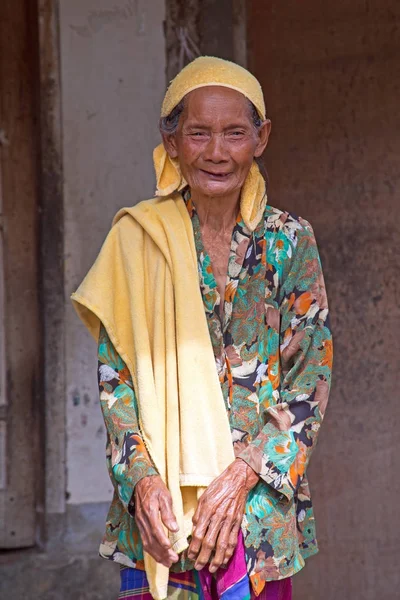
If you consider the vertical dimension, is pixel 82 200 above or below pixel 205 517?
above

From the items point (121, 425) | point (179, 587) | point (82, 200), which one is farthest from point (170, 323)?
point (82, 200)

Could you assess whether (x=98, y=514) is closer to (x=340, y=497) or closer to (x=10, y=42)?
(x=340, y=497)

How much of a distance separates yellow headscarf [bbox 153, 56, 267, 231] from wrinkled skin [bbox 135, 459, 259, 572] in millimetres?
644

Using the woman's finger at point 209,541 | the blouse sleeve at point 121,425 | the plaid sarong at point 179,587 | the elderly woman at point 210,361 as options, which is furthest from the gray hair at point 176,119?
the plaid sarong at point 179,587

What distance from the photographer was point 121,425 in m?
2.61

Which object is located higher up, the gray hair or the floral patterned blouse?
the gray hair

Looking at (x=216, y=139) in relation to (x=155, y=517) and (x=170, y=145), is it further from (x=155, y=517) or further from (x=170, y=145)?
(x=155, y=517)

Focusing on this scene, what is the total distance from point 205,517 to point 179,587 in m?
0.22

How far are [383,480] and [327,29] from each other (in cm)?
172

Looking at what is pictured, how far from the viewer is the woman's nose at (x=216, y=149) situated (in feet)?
8.78

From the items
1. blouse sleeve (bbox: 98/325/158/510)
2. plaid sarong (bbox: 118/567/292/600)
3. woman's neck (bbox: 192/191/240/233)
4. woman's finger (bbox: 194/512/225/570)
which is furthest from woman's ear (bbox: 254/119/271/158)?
plaid sarong (bbox: 118/567/292/600)

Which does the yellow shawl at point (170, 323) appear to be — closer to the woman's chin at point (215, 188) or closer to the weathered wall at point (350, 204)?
the woman's chin at point (215, 188)

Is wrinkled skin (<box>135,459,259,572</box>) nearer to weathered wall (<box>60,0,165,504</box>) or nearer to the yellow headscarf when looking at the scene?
the yellow headscarf

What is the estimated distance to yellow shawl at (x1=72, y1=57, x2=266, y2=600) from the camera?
2.57m
